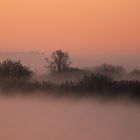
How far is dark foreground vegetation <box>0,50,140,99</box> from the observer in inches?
511

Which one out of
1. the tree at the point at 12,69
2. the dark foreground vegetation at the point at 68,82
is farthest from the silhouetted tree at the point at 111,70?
the tree at the point at 12,69

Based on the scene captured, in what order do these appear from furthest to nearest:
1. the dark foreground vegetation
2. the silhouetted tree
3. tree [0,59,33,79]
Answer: tree [0,59,33,79], the silhouetted tree, the dark foreground vegetation

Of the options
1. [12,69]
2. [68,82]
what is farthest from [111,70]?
[12,69]

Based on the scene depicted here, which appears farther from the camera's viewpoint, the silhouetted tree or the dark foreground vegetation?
the silhouetted tree

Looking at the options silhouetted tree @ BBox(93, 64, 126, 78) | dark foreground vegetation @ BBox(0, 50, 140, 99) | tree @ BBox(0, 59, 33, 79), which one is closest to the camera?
dark foreground vegetation @ BBox(0, 50, 140, 99)

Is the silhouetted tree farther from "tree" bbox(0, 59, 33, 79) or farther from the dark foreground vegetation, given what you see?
"tree" bbox(0, 59, 33, 79)

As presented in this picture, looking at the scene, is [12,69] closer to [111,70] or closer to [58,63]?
[58,63]

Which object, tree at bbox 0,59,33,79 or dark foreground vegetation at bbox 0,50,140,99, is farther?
tree at bbox 0,59,33,79

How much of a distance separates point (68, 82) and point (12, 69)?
2293 millimetres

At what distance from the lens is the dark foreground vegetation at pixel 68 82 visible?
511 inches

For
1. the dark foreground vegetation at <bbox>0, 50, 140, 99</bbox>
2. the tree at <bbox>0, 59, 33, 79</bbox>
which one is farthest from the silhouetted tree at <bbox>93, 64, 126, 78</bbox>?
the tree at <bbox>0, 59, 33, 79</bbox>

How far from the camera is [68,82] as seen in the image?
520 inches

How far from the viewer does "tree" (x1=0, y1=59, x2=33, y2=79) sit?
14719 millimetres

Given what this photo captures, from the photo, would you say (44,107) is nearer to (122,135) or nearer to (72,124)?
(72,124)
